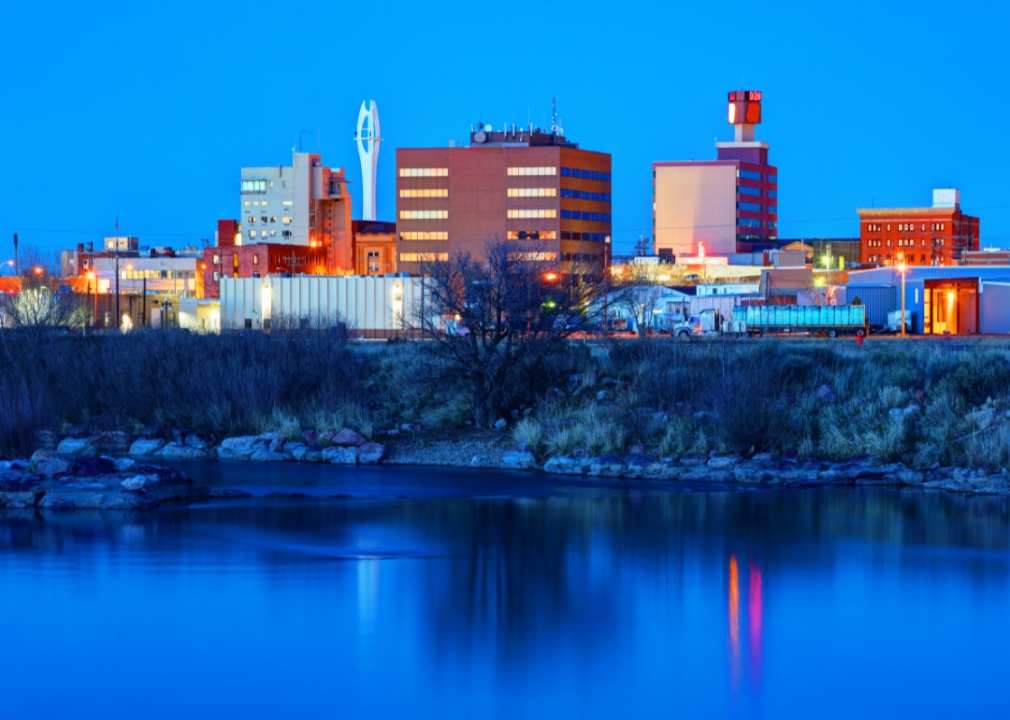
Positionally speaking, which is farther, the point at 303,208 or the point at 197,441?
the point at 303,208

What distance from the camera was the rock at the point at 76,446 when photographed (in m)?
40.7

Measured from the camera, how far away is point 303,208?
7431 inches

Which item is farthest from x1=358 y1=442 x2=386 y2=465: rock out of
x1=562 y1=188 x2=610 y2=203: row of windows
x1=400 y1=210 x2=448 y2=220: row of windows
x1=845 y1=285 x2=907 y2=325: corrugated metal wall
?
x1=400 y1=210 x2=448 y2=220: row of windows

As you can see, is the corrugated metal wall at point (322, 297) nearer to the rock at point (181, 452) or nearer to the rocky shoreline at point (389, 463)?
the rocky shoreline at point (389, 463)

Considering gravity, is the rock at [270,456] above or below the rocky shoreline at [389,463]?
below

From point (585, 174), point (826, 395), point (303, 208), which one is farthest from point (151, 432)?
point (303, 208)

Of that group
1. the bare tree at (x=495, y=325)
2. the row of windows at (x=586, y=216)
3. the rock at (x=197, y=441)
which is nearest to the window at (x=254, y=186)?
the row of windows at (x=586, y=216)

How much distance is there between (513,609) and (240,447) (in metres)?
24.4

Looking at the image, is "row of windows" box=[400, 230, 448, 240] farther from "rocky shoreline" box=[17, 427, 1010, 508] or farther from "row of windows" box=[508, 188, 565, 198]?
"rocky shoreline" box=[17, 427, 1010, 508]

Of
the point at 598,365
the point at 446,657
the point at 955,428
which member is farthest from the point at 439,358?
the point at 446,657

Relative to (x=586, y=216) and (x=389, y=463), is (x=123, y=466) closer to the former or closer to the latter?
(x=389, y=463)

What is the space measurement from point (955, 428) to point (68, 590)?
84.3 feet

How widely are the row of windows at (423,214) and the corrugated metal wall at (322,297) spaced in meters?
84.8

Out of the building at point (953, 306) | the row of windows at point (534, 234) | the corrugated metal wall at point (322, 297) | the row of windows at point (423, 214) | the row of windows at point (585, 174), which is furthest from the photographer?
the row of windows at point (423, 214)
